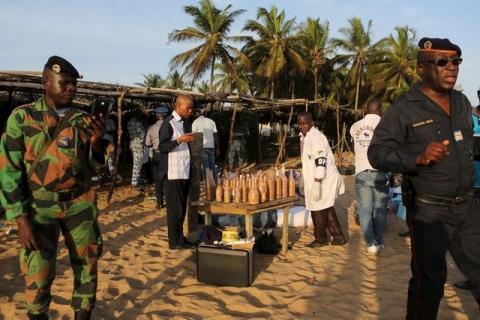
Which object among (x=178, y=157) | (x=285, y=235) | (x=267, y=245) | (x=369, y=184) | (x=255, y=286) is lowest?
(x=255, y=286)

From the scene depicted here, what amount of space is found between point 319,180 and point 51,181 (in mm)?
3629

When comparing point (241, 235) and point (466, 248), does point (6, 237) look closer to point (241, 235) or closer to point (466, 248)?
point (241, 235)

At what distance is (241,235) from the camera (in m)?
5.31

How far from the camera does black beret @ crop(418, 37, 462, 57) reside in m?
2.63

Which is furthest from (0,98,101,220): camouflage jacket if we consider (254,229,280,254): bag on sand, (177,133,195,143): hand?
(254,229,280,254): bag on sand

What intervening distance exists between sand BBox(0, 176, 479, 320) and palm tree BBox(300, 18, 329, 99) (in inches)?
1193

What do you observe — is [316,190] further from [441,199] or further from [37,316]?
[37,316]

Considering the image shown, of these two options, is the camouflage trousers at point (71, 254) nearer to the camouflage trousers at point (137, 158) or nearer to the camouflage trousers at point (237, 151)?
the camouflage trousers at point (137, 158)

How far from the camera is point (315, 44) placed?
116ft

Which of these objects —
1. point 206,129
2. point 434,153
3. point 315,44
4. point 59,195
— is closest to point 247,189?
point 59,195

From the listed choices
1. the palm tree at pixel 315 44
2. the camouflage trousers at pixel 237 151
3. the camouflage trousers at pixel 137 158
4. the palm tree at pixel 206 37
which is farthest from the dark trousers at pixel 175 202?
the palm tree at pixel 315 44

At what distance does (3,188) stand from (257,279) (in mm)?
2754

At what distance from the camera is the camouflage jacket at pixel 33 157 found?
2576mm

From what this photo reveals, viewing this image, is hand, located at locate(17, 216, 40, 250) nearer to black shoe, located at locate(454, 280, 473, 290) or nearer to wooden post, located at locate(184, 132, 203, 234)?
wooden post, located at locate(184, 132, 203, 234)
